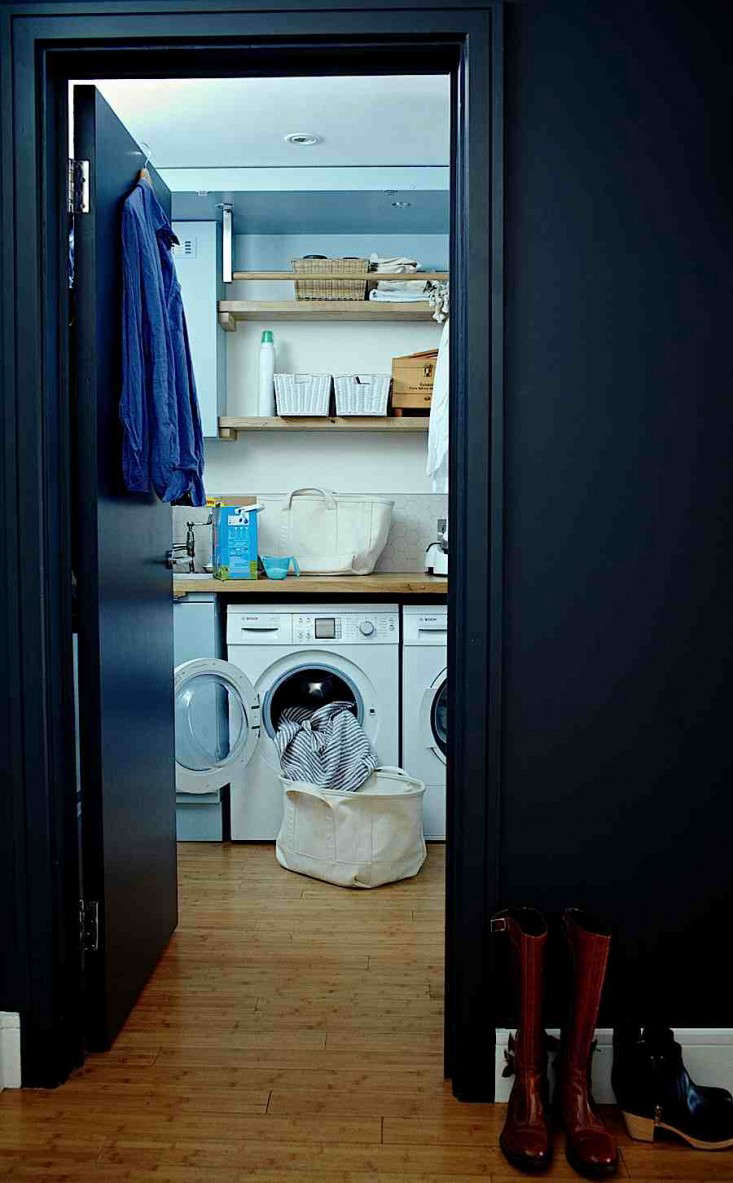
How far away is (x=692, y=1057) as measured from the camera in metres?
2.12

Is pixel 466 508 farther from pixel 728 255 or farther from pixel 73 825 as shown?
pixel 73 825

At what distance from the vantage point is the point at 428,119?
142 inches

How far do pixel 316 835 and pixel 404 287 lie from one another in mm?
2275

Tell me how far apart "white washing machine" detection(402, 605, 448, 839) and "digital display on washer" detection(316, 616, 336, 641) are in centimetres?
26

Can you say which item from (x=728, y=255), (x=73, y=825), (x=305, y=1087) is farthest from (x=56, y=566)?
(x=728, y=255)

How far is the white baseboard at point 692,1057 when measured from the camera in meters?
2.12

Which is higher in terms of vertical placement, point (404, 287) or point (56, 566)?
point (404, 287)

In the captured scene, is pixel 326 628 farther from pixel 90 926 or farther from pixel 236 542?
pixel 90 926

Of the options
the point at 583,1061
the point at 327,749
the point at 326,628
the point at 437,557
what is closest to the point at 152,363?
the point at 326,628

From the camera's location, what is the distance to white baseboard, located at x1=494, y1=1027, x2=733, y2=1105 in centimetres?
212

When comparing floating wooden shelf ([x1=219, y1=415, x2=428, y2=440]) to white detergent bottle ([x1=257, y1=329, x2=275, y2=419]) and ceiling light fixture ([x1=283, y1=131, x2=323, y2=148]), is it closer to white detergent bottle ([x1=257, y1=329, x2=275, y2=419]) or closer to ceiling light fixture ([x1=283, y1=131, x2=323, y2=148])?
white detergent bottle ([x1=257, y1=329, x2=275, y2=419])

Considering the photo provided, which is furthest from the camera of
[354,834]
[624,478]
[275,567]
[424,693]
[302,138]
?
[275,567]

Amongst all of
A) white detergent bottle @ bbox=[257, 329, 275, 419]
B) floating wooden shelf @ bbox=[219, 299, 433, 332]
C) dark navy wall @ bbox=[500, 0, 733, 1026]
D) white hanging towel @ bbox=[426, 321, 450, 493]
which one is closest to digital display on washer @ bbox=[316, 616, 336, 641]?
white hanging towel @ bbox=[426, 321, 450, 493]

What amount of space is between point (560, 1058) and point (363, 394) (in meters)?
2.88
